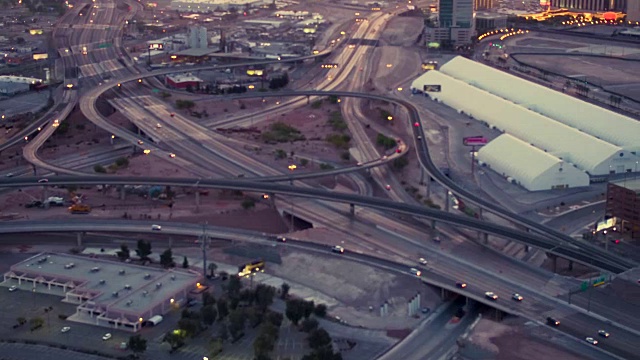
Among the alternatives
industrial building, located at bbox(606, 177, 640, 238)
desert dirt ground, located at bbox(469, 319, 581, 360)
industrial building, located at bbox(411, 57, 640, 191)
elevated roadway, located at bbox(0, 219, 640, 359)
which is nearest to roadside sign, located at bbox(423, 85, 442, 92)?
industrial building, located at bbox(411, 57, 640, 191)

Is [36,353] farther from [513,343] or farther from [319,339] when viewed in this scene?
[513,343]

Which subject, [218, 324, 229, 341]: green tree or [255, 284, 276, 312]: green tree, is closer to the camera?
[218, 324, 229, 341]: green tree

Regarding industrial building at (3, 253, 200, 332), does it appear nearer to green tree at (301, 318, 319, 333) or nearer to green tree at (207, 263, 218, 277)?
green tree at (207, 263, 218, 277)

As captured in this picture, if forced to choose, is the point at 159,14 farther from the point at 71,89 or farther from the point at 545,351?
the point at 545,351

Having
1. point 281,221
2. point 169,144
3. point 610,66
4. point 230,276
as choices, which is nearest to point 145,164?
point 169,144

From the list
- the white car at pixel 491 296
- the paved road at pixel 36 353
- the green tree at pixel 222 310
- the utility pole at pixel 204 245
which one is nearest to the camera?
the paved road at pixel 36 353

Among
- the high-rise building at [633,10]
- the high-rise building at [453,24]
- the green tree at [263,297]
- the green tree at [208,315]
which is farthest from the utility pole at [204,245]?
the high-rise building at [633,10]

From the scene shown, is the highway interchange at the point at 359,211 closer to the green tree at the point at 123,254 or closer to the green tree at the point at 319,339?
the green tree at the point at 123,254
